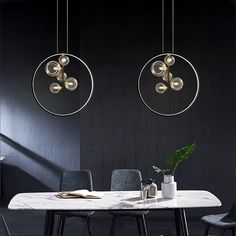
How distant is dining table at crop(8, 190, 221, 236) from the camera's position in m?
4.28

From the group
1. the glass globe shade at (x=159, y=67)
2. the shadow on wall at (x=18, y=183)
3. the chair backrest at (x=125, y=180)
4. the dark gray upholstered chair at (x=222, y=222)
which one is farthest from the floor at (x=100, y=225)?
the glass globe shade at (x=159, y=67)

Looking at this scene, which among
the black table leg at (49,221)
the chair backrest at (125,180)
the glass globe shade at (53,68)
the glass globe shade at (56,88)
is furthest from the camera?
the chair backrest at (125,180)

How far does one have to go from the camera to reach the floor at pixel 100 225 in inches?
237

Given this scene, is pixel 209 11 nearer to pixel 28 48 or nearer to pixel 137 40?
pixel 137 40

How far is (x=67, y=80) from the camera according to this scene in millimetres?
4621

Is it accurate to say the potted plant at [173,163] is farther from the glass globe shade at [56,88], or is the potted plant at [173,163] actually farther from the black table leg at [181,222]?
the glass globe shade at [56,88]

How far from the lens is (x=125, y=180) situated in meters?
5.64

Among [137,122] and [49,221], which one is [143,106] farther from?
[49,221]

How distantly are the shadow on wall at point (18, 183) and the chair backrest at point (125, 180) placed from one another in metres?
2.86

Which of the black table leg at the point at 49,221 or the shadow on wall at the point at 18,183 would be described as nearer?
the black table leg at the point at 49,221

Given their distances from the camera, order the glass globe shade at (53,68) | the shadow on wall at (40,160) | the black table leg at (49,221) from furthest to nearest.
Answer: the shadow on wall at (40,160) → the black table leg at (49,221) → the glass globe shade at (53,68)

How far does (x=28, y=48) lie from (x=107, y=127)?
2365mm

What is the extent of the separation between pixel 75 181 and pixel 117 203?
116 centimetres

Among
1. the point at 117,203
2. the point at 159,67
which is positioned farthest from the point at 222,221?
the point at 159,67
